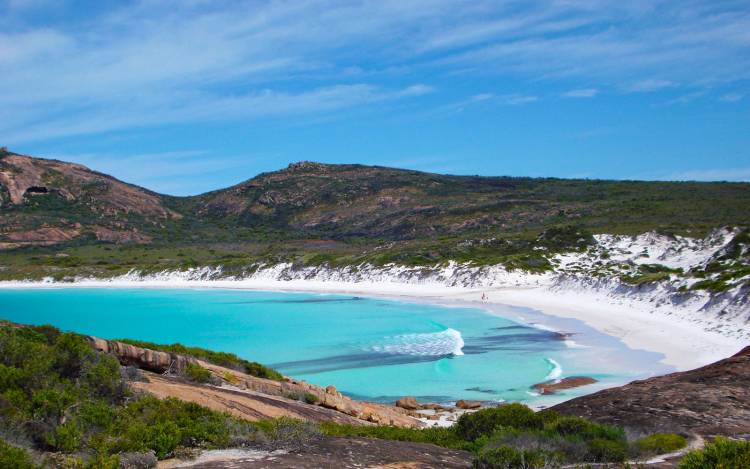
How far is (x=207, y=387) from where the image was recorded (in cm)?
1120

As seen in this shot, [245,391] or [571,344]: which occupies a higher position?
[245,391]

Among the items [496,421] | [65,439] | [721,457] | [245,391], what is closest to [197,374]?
[245,391]

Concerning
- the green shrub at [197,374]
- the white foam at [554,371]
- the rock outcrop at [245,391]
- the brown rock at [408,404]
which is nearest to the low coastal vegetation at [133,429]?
the rock outcrop at [245,391]

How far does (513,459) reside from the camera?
649 centimetres

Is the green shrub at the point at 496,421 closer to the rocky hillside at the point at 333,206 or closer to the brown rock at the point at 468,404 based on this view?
the brown rock at the point at 468,404

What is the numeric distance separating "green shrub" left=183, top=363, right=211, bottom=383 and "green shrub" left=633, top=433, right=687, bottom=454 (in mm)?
7873

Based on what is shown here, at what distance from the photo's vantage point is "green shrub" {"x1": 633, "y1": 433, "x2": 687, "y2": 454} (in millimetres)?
7559

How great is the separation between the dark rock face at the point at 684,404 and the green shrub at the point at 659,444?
0.78 metres

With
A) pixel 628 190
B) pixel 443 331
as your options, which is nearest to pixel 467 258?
pixel 443 331

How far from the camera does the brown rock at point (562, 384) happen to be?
17.6m

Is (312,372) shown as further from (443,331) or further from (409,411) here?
(443,331)

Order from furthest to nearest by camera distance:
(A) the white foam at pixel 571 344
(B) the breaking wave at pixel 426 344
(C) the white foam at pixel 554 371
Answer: (B) the breaking wave at pixel 426 344, (A) the white foam at pixel 571 344, (C) the white foam at pixel 554 371

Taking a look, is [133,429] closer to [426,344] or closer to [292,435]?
[292,435]

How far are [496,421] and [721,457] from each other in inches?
166
